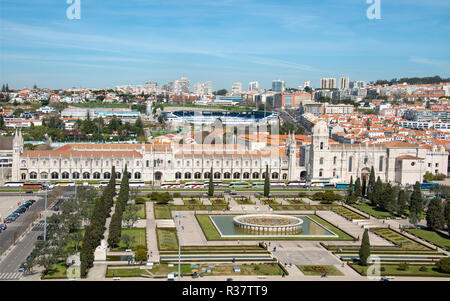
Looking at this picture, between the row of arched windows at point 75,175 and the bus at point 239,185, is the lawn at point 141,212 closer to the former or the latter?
the row of arched windows at point 75,175

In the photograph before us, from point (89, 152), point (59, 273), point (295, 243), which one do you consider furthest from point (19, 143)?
point (295, 243)

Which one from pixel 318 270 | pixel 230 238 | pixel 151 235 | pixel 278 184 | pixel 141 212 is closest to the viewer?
pixel 318 270

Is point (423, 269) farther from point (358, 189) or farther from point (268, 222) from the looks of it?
point (358, 189)

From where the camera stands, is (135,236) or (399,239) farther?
(399,239)

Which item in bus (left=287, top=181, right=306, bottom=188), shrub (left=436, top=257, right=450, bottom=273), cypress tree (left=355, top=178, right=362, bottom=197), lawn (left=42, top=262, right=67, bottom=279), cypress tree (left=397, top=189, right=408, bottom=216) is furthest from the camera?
bus (left=287, top=181, right=306, bottom=188)

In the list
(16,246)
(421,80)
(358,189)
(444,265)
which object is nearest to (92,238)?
(16,246)

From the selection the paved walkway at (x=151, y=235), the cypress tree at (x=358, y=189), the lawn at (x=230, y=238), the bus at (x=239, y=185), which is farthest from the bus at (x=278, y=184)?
the paved walkway at (x=151, y=235)

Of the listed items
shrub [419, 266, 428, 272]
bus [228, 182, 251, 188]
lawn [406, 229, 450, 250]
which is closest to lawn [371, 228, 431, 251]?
lawn [406, 229, 450, 250]

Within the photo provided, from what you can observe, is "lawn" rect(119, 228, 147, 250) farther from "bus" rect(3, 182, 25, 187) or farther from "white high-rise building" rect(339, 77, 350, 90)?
"white high-rise building" rect(339, 77, 350, 90)
